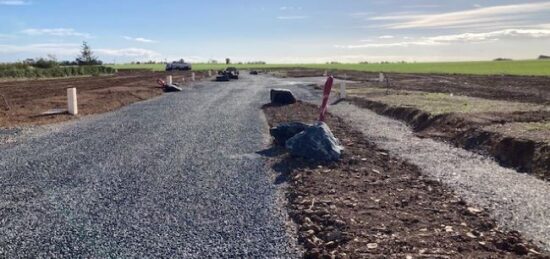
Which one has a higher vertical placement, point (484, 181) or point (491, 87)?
point (491, 87)

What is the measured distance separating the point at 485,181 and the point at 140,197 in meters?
5.30

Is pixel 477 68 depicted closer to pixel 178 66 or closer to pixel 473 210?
pixel 178 66

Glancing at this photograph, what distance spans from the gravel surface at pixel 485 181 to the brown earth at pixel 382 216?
0.81 feet

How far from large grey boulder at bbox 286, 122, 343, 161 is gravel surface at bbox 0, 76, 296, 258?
837mm

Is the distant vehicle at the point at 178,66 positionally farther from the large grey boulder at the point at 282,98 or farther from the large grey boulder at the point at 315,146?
the large grey boulder at the point at 315,146

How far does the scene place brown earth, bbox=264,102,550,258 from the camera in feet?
18.4

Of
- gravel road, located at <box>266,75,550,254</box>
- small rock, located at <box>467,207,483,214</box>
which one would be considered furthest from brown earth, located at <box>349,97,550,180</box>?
small rock, located at <box>467,207,483,214</box>

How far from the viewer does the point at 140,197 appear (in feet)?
25.7

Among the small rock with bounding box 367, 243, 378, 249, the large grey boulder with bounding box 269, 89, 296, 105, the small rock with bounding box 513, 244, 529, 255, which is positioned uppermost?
the large grey boulder with bounding box 269, 89, 296, 105

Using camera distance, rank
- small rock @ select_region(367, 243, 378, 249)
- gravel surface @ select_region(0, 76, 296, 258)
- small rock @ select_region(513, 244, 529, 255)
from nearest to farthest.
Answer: small rock @ select_region(513, 244, 529, 255) → small rock @ select_region(367, 243, 378, 249) → gravel surface @ select_region(0, 76, 296, 258)

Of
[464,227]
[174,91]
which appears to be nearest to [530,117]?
[464,227]

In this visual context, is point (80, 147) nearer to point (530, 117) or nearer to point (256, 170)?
point (256, 170)

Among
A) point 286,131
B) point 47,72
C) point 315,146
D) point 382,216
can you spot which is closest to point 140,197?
point 382,216

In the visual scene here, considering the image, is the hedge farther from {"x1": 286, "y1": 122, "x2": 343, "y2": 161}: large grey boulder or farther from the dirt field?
{"x1": 286, "y1": 122, "x2": 343, "y2": 161}: large grey boulder
